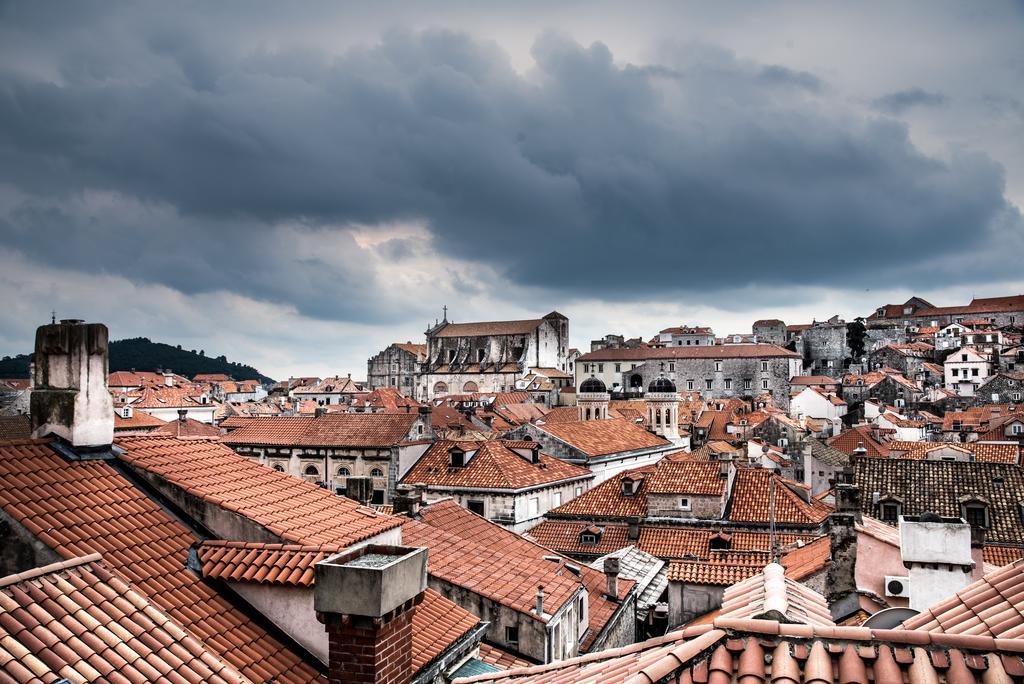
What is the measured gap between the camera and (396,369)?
5787 inches

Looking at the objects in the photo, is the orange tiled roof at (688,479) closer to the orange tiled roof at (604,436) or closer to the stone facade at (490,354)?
the orange tiled roof at (604,436)

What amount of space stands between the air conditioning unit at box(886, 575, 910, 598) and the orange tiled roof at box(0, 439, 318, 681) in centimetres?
1318

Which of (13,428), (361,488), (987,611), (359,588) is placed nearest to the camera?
(987,611)

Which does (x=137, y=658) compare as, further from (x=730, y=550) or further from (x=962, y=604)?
(x=730, y=550)

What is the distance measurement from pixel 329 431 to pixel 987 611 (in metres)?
43.0

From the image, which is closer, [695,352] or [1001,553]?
[1001,553]

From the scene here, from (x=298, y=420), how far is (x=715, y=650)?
46.9 metres

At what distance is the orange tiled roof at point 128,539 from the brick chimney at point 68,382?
0.96ft

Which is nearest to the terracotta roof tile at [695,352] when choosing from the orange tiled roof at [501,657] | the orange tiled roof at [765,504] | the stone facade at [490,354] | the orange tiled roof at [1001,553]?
the stone facade at [490,354]

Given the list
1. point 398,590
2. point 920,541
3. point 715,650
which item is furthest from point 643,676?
point 920,541

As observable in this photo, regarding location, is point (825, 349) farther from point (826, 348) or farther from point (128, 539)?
point (128, 539)

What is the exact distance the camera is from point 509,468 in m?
38.7

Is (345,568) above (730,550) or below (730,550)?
above

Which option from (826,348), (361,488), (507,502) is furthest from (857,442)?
(826,348)
